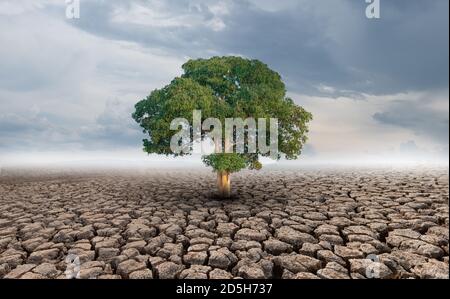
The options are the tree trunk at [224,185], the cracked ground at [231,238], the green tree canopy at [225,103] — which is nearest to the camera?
the cracked ground at [231,238]

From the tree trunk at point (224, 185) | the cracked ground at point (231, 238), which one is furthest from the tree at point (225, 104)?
the cracked ground at point (231, 238)

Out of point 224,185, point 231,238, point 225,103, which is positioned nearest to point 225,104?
point 225,103

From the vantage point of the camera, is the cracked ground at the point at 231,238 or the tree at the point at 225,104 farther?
the tree at the point at 225,104

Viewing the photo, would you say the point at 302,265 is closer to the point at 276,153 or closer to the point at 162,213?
the point at 162,213

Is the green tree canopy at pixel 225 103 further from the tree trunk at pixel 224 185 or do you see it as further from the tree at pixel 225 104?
the tree trunk at pixel 224 185

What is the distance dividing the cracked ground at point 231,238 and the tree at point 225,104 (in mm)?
1323

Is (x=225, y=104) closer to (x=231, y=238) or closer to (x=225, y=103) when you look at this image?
(x=225, y=103)

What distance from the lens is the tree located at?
8.45 m

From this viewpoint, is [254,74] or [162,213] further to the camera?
[254,74]

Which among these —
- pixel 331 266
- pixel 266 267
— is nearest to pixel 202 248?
pixel 266 267

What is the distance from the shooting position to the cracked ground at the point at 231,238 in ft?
15.6
